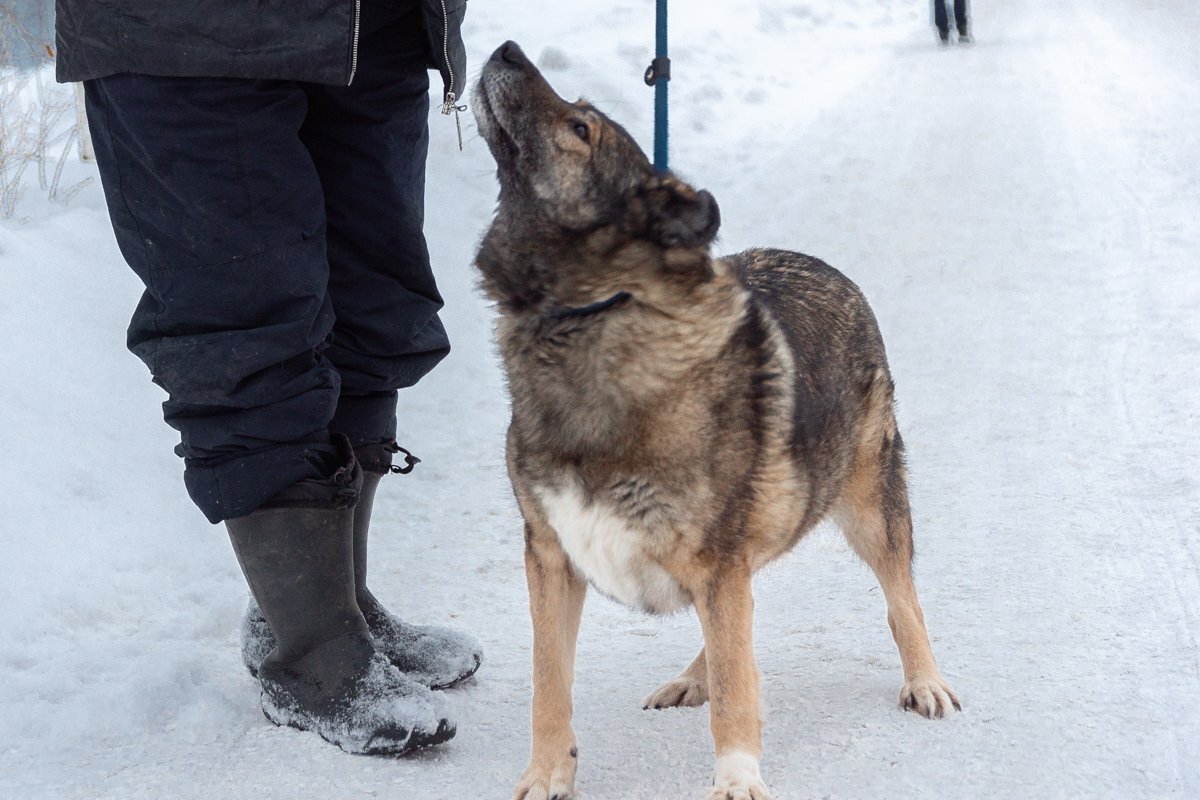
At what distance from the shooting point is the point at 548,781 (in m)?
2.13

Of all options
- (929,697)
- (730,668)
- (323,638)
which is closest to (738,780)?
(730,668)

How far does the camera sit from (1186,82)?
958cm

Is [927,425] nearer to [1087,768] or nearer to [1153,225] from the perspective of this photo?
[1087,768]

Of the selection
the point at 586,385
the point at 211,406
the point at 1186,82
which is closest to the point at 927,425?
the point at 586,385

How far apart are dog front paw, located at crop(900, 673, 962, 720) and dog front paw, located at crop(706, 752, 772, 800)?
527mm

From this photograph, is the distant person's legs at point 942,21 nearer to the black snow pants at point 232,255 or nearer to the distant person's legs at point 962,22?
the distant person's legs at point 962,22

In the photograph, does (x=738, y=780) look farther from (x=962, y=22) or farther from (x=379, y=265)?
(x=962, y=22)

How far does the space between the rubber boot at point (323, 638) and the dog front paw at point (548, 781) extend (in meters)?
0.24

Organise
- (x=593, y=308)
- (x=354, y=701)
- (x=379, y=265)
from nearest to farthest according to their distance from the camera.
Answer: (x=593, y=308), (x=354, y=701), (x=379, y=265)

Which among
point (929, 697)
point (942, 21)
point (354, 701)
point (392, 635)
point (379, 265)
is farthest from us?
point (942, 21)

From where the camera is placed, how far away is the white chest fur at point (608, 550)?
6.81 feet

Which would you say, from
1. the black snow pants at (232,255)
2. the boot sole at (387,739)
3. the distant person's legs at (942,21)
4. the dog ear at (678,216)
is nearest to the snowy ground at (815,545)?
the boot sole at (387,739)

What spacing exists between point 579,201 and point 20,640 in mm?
1626

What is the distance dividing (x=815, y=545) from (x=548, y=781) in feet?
5.60
